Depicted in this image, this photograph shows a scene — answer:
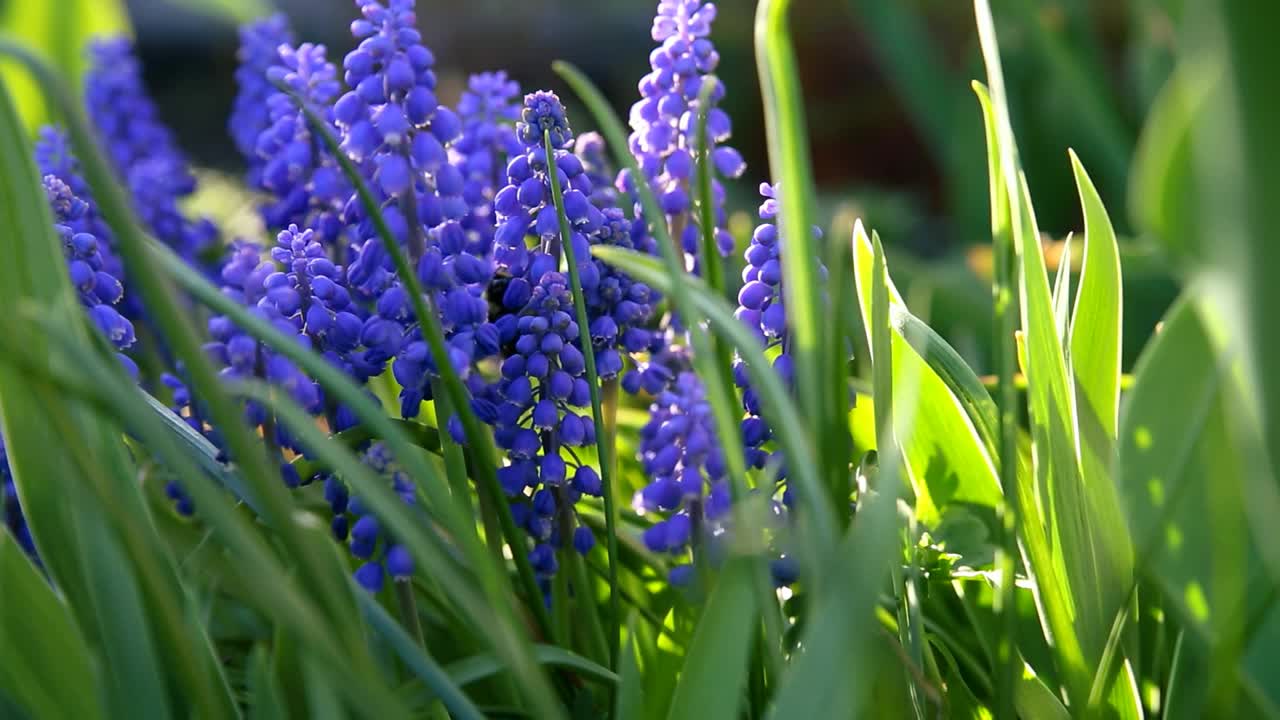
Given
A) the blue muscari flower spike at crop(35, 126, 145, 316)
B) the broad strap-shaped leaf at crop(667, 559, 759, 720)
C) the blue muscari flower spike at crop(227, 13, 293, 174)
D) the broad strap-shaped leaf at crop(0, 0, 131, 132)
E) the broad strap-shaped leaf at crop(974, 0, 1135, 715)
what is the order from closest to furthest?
the broad strap-shaped leaf at crop(667, 559, 759, 720)
the broad strap-shaped leaf at crop(974, 0, 1135, 715)
the blue muscari flower spike at crop(35, 126, 145, 316)
the blue muscari flower spike at crop(227, 13, 293, 174)
the broad strap-shaped leaf at crop(0, 0, 131, 132)

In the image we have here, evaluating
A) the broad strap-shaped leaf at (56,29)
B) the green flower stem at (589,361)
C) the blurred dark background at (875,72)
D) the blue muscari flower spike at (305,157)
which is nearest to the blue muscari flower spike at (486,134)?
the blue muscari flower spike at (305,157)

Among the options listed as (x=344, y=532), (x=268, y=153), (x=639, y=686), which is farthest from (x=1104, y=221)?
(x=268, y=153)

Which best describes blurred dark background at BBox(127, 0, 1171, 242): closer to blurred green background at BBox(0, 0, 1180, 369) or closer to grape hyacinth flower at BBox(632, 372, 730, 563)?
blurred green background at BBox(0, 0, 1180, 369)

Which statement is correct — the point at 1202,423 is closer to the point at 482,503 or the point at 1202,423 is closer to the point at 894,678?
the point at 894,678

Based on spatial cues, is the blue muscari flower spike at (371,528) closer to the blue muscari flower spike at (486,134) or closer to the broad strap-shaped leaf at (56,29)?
the blue muscari flower spike at (486,134)

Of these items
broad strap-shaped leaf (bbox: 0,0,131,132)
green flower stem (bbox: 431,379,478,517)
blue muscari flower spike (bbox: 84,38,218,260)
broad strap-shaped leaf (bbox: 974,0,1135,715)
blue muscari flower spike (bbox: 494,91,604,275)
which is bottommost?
broad strap-shaped leaf (bbox: 974,0,1135,715)

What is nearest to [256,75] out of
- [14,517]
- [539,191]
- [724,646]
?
[14,517]

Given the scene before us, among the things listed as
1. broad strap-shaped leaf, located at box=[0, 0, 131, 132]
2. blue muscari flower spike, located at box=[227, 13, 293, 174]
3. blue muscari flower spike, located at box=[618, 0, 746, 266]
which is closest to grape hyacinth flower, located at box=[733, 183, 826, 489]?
blue muscari flower spike, located at box=[618, 0, 746, 266]
